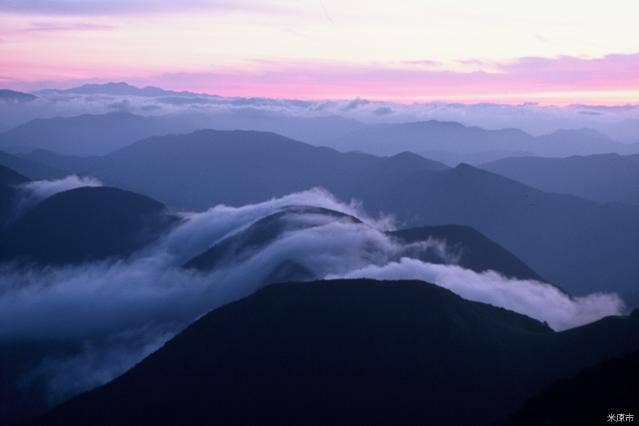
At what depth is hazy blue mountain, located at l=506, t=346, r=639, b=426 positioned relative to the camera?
62438 millimetres

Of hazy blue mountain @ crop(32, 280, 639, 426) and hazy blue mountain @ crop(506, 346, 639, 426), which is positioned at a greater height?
hazy blue mountain @ crop(506, 346, 639, 426)

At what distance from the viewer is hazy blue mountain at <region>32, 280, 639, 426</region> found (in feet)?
304

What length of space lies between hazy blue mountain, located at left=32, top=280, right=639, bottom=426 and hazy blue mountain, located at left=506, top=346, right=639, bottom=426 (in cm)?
1455

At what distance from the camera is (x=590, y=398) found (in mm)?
67188

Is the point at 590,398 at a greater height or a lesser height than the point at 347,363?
greater

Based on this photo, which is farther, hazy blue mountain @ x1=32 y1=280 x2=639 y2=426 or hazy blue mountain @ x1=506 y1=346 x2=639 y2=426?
hazy blue mountain @ x1=32 y1=280 x2=639 y2=426

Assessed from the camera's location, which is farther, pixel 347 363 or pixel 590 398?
pixel 347 363

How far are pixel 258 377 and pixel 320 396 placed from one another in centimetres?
1145

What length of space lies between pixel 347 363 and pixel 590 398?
138 feet

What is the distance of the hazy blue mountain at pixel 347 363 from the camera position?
92.7m

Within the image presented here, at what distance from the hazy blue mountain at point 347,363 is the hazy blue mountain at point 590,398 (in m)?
14.6

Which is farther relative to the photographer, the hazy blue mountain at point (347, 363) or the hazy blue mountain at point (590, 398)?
the hazy blue mountain at point (347, 363)

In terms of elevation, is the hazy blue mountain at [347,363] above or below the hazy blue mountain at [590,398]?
below

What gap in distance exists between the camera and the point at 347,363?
4021 inches
